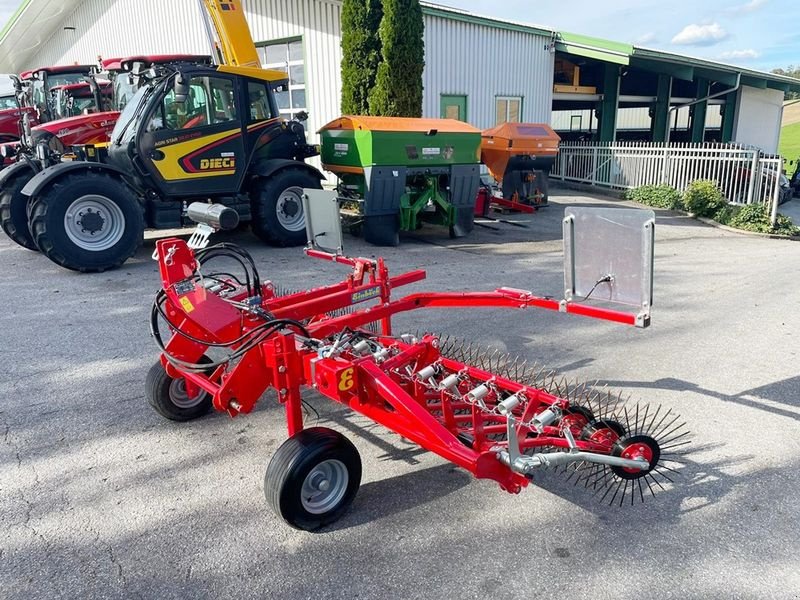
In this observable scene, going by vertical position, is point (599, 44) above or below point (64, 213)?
above

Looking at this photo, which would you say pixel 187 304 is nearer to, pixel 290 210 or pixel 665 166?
pixel 290 210

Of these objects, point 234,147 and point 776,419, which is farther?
point 234,147

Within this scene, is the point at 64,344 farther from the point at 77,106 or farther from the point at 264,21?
the point at 264,21

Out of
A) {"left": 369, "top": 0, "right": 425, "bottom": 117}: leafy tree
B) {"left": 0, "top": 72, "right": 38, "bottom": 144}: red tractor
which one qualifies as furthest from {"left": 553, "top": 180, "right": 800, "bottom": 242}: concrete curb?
{"left": 0, "top": 72, "right": 38, "bottom": 144}: red tractor

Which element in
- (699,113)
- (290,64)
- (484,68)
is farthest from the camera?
(699,113)

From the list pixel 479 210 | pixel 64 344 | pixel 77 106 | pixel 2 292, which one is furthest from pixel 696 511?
pixel 77 106

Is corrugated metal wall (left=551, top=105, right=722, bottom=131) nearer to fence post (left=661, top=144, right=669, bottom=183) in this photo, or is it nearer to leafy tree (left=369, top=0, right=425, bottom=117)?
fence post (left=661, top=144, right=669, bottom=183)

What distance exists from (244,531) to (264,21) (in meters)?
14.2

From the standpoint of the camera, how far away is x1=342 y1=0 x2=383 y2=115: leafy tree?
40.4 ft

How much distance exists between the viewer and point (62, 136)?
921 centimetres

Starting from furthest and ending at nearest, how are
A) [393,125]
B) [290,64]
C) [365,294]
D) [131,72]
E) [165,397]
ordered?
[290,64]
[393,125]
[131,72]
[365,294]
[165,397]

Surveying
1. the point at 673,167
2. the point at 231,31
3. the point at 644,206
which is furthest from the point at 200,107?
the point at 673,167

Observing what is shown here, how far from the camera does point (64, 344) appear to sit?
17.5 feet

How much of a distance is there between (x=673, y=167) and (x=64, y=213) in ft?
41.8
